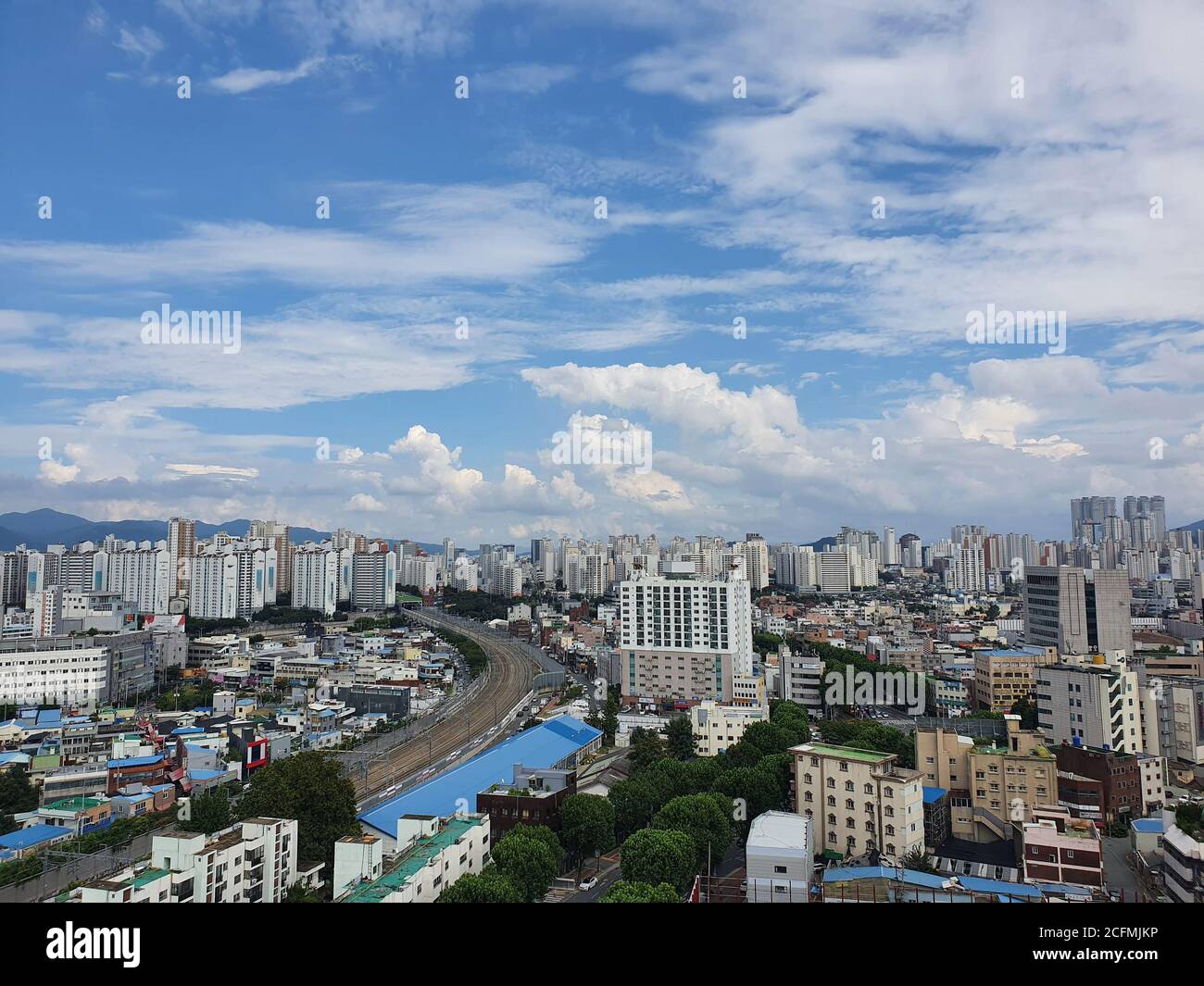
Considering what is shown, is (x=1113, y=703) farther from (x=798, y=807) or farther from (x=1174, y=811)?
(x=798, y=807)

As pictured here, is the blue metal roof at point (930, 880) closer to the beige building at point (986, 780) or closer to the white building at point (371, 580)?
the beige building at point (986, 780)

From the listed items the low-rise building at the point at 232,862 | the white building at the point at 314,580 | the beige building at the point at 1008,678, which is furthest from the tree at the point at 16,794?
the white building at the point at 314,580

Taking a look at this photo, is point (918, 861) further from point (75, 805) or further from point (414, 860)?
point (75, 805)

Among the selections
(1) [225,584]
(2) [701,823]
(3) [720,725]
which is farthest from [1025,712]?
(1) [225,584]

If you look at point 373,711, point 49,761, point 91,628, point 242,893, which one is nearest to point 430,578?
point 91,628

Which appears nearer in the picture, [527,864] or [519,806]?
[527,864]
